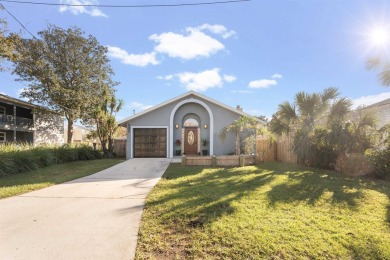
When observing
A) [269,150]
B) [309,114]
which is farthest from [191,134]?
[309,114]

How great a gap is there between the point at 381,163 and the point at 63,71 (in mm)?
28017

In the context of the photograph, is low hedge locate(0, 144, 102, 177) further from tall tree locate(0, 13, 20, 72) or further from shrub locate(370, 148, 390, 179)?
shrub locate(370, 148, 390, 179)

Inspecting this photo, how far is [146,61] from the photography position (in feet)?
54.3

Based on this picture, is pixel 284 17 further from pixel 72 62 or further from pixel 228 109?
pixel 72 62

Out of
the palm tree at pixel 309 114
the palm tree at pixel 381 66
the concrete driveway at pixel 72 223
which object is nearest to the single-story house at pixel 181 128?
the palm tree at pixel 309 114

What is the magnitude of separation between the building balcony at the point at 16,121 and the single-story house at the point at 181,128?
48.5 ft

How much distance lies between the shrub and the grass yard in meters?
2.05

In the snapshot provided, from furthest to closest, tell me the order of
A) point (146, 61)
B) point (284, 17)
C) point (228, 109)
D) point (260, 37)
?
1. point (146, 61)
2. point (228, 109)
3. point (260, 37)
4. point (284, 17)

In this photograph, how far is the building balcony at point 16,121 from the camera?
2222 centimetres

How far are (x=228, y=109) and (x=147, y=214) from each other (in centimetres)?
1168

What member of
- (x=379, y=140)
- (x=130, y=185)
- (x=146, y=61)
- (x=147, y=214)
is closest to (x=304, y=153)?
(x=379, y=140)

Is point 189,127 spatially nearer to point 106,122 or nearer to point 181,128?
point 181,128

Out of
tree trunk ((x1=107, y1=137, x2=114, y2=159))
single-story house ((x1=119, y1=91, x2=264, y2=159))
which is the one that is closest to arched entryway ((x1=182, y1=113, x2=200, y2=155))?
single-story house ((x1=119, y1=91, x2=264, y2=159))

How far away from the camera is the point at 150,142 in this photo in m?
16.0
